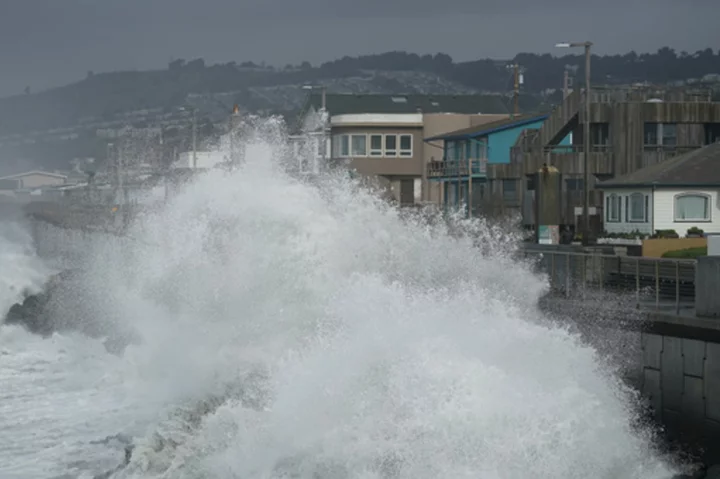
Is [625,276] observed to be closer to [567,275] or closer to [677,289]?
[567,275]

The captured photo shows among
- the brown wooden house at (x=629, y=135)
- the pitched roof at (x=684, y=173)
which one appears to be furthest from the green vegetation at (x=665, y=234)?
the brown wooden house at (x=629, y=135)

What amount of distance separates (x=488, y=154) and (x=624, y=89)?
943 centimetres

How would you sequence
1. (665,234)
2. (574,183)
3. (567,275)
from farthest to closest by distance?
1. (574,183)
2. (665,234)
3. (567,275)

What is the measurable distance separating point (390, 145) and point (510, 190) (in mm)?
16034

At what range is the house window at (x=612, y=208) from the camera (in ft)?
109

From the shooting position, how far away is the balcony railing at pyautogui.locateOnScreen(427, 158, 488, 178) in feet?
166

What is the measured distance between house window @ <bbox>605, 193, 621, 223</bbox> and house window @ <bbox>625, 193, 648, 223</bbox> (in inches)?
23.9

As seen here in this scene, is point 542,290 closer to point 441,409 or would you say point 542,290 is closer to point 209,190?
point 209,190

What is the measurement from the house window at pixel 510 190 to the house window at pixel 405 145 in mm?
15982

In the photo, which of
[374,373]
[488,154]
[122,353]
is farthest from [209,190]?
[488,154]

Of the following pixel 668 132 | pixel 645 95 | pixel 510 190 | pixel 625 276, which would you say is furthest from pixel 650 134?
pixel 625 276

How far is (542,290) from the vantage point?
22.5m

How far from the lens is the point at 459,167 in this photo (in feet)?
161

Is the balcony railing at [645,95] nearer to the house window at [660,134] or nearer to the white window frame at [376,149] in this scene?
the house window at [660,134]
